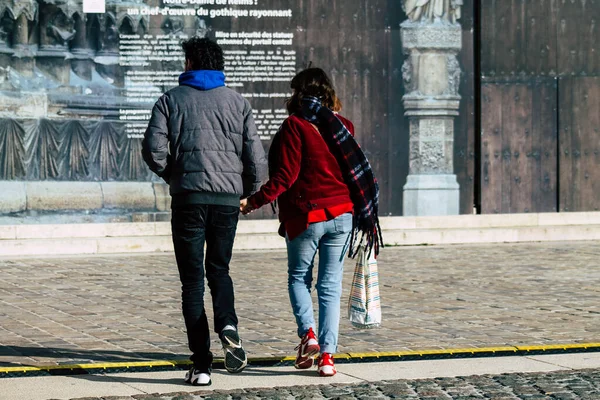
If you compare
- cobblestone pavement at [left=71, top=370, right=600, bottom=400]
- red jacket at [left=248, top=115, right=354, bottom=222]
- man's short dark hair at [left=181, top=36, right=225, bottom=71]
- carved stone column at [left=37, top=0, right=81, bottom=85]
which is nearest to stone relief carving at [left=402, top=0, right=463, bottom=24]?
carved stone column at [left=37, top=0, right=81, bottom=85]

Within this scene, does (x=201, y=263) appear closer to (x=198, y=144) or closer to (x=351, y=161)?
(x=198, y=144)

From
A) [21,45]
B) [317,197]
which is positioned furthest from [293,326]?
[21,45]

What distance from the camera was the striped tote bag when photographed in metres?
7.82

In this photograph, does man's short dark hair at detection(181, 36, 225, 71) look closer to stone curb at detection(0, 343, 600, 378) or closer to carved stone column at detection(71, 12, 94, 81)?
stone curb at detection(0, 343, 600, 378)

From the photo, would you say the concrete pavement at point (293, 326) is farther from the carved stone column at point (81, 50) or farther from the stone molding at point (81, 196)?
the carved stone column at point (81, 50)

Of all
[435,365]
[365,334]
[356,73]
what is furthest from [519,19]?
[435,365]

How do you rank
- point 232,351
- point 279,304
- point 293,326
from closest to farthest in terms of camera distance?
point 232,351
point 293,326
point 279,304

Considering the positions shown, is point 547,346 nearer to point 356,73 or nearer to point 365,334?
point 365,334

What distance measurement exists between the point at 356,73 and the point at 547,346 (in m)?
Result: 8.14

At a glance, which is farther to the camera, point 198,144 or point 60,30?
point 60,30

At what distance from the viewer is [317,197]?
763 centimetres

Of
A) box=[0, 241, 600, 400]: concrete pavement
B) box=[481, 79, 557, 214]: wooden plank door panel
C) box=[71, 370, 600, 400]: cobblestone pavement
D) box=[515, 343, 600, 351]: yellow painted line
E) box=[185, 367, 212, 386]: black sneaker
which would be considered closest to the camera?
box=[71, 370, 600, 400]: cobblestone pavement

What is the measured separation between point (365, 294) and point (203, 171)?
1.23 metres

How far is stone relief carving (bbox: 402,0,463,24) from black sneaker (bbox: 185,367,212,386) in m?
9.77
